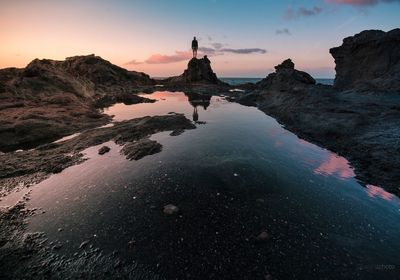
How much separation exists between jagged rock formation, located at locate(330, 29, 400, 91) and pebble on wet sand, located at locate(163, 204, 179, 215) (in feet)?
117

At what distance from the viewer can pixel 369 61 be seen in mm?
43594

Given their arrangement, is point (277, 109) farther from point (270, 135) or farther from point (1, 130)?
point (1, 130)

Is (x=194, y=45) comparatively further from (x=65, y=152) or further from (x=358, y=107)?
(x=65, y=152)

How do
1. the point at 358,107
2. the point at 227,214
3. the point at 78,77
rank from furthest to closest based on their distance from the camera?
the point at 78,77 < the point at 358,107 < the point at 227,214

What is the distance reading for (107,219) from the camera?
36.1 feet

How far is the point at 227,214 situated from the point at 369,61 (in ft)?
155

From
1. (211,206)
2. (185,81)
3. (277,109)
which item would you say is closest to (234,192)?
(211,206)

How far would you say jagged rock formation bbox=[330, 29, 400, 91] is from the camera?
36175 mm

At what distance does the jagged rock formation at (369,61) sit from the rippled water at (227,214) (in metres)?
25.7

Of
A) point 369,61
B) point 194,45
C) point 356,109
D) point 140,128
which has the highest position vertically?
point 194,45

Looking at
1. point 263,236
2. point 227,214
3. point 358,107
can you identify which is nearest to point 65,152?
point 227,214

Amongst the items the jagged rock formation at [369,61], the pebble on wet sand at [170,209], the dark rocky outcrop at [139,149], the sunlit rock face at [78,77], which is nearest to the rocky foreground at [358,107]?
the jagged rock formation at [369,61]

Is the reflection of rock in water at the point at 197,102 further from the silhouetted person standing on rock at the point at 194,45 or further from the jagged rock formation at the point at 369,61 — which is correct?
the silhouetted person standing on rock at the point at 194,45

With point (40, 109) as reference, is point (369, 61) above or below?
above
